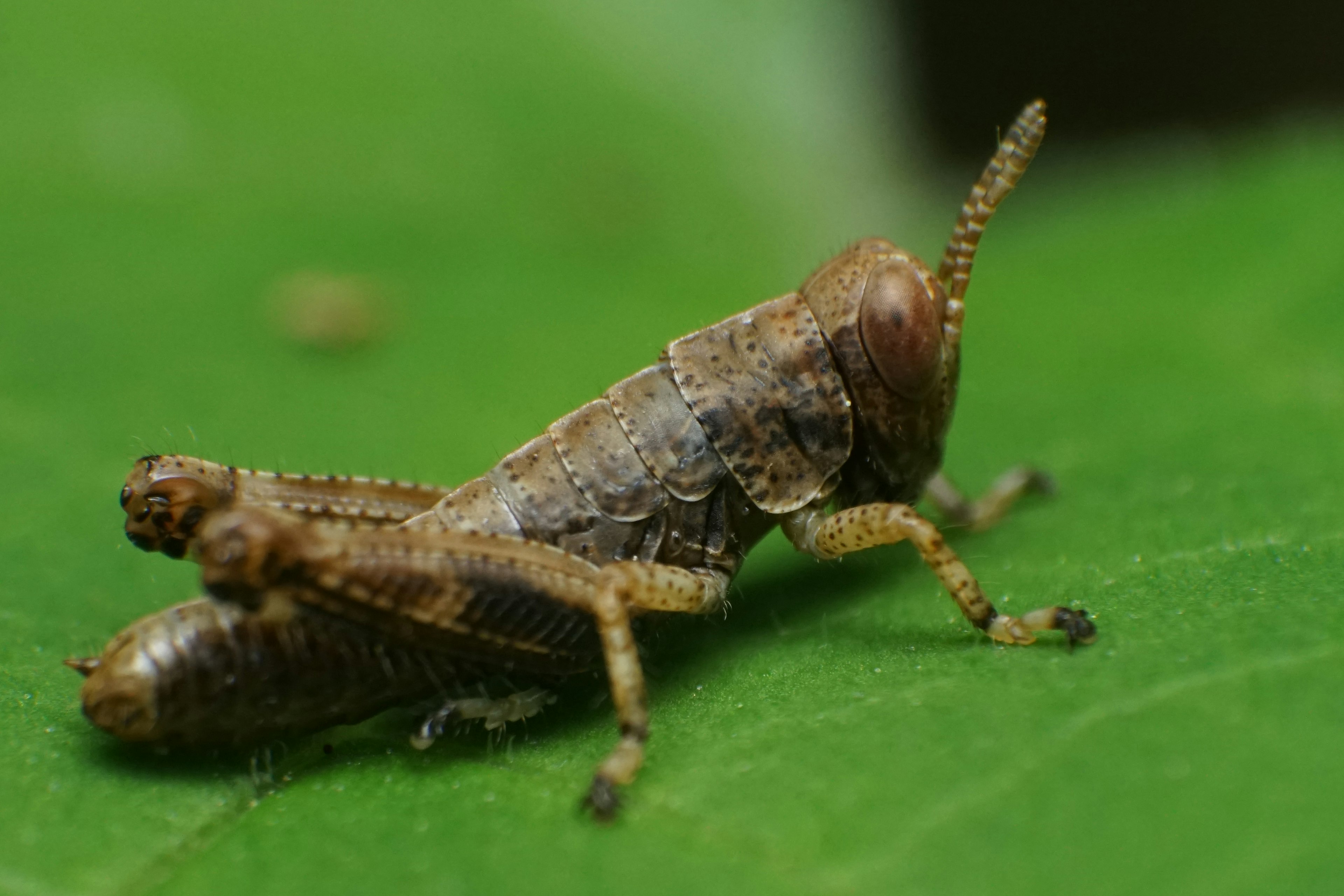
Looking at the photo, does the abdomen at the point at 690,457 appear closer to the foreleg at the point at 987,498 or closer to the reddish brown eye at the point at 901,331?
the reddish brown eye at the point at 901,331

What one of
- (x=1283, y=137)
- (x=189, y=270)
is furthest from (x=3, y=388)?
(x=1283, y=137)

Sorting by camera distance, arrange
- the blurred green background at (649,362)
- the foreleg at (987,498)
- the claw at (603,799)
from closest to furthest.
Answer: the blurred green background at (649,362), the claw at (603,799), the foreleg at (987,498)

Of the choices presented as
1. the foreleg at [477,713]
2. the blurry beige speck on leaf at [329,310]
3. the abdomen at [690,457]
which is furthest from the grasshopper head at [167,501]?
the blurry beige speck on leaf at [329,310]

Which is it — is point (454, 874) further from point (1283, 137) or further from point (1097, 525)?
point (1283, 137)

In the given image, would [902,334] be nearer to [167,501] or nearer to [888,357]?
[888,357]

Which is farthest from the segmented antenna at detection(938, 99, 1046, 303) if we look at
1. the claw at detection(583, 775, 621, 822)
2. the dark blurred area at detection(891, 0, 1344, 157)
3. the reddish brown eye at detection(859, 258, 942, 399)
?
the dark blurred area at detection(891, 0, 1344, 157)

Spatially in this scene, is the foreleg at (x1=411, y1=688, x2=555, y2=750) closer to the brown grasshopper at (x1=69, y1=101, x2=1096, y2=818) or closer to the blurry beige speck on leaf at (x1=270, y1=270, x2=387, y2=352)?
the brown grasshopper at (x1=69, y1=101, x2=1096, y2=818)

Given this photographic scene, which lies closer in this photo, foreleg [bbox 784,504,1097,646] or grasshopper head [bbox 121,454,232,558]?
foreleg [bbox 784,504,1097,646]

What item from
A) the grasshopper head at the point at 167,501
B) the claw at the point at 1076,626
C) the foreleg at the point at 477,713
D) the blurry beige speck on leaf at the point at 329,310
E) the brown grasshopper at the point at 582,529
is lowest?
the claw at the point at 1076,626
